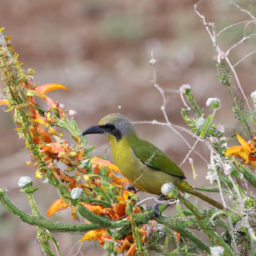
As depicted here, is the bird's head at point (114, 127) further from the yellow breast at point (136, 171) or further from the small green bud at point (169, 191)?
the small green bud at point (169, 191)

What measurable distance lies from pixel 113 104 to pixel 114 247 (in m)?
4.09

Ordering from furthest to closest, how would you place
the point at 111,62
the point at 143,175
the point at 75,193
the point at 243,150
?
the point at 111,62 < the point at 143,175 < the point at 243,150 < the point at 75,193

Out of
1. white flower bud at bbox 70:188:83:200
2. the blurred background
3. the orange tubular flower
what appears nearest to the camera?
white flower bud at bbox 70:188:83:200

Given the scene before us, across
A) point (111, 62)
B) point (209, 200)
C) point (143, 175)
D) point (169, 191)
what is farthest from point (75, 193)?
point (111, 62)

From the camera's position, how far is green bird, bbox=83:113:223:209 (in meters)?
1.87

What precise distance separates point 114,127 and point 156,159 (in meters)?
0.19

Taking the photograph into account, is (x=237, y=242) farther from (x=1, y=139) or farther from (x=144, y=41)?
(x=144, y=41)

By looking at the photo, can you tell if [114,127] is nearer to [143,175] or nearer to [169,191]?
[143,175]

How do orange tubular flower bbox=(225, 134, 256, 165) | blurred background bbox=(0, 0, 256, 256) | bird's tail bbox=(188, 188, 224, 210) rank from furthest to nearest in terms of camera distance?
blurred background bbox=(0, 0, 256, 256), bird's tail bbox=(188, 188, 224, 210), orange tubular flower bbox=(225, 134, 256, 165)

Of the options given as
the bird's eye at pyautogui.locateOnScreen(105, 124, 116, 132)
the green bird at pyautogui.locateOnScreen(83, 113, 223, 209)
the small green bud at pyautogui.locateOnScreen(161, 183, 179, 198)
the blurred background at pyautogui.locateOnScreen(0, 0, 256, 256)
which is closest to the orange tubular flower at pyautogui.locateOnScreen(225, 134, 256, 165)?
the small green bud at pyautogui.locateOnScreen(161, 183, 179, 198)

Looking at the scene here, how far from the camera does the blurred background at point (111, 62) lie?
15.2ft

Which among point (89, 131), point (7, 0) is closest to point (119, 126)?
point (89, 131)

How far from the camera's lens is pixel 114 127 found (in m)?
1.93

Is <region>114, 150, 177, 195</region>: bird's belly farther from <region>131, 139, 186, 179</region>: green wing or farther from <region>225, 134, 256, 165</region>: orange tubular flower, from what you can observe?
<region>225, 134, 256, 165</region>: orange tubular flower
